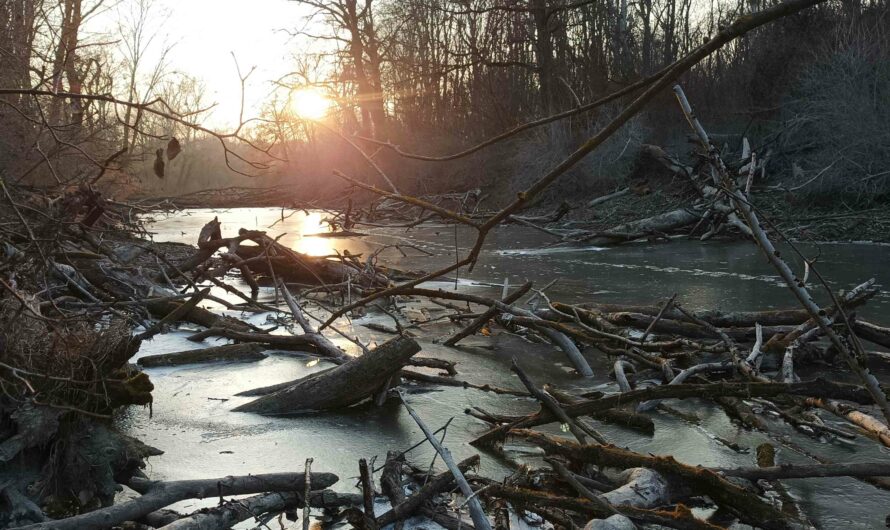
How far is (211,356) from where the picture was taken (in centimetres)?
626

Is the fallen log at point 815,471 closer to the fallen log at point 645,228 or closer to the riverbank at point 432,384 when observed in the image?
the riverbank at point 432,384

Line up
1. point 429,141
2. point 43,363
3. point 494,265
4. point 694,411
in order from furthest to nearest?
point 429,141, point 494,265, point 694,411, point 43,363

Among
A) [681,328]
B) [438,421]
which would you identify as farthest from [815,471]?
[681,328]

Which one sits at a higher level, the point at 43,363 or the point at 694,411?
the point at 43,363

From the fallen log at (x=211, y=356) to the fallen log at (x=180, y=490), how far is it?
9.32 ft

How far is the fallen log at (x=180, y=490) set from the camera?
2.80 m

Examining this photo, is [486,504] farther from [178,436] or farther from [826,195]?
[826,195]

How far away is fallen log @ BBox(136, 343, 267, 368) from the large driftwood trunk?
1426 mm

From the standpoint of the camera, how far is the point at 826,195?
1680cm

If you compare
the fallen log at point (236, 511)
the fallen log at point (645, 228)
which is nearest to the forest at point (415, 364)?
the fallen log at point (236, 511)

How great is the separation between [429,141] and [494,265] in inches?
891

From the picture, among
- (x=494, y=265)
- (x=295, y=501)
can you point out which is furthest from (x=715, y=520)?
(x=494, y=265)

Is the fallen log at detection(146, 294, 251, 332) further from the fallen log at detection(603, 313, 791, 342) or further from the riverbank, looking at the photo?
the fallen log at detection(603, 313, 791, 342)

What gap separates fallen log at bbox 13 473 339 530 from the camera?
2799 millimetres
